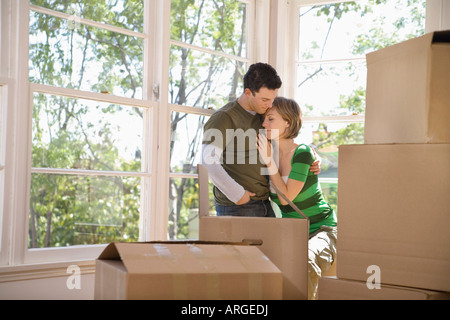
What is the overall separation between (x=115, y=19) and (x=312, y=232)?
1404 mm

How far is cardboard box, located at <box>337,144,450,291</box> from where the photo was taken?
138cm

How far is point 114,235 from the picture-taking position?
2594mm

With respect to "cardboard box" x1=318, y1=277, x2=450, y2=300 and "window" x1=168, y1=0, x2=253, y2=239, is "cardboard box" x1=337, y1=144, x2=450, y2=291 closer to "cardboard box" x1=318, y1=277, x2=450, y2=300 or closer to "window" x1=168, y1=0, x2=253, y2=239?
"cardboard box" x1=318, y1=277, x2=450, y2=300

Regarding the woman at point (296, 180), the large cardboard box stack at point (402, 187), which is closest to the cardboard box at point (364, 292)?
the large cardboard box stack at point (402, 187)

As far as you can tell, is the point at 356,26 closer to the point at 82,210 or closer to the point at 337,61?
the point at 337,61

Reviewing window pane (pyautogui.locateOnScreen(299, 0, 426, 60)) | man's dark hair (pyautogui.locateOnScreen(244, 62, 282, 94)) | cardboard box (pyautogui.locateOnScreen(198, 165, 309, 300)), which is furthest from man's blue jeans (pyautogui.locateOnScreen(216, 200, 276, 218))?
window pane (pyautogui.locateOnScreen(299, 0, 426, 60))

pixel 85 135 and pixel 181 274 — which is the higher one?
pixel 85 135

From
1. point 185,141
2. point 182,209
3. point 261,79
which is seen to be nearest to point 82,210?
point 182,209

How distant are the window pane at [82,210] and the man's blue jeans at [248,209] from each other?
0.45 meters

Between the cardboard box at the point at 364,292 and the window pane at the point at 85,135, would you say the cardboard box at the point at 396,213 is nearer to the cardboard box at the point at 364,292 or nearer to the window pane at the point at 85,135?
the cardboard box at the point at 364,292

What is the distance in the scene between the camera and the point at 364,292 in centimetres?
148

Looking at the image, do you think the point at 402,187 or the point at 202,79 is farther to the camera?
the point at 202,79

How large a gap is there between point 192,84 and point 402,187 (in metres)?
1.70
